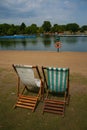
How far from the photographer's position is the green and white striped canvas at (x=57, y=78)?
14.5 feet

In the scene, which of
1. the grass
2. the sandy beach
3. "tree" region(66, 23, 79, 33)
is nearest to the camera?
the grass

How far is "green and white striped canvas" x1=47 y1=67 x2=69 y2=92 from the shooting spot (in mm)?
4414

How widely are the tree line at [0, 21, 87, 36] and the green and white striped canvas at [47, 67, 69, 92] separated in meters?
107

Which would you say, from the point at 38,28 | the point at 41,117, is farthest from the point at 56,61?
the point at 38,28

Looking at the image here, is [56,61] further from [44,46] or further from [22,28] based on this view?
[22,28]

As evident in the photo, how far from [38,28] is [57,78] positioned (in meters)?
129

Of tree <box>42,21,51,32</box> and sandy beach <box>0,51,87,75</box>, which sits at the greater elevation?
tree <box>42,21,51,32</box>

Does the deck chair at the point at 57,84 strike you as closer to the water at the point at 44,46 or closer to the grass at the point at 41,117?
the grass at the point at 41,117

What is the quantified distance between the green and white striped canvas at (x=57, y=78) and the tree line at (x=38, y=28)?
107 metres

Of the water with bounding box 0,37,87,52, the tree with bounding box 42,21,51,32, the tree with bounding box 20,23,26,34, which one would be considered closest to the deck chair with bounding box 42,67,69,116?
the water with bounding box 0,37,87,52

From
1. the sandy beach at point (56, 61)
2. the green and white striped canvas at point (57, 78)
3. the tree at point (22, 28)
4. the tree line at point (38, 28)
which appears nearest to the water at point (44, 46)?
the sandy beach at point (56, 61)

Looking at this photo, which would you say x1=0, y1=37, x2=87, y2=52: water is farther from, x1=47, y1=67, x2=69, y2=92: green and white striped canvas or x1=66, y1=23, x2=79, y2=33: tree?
x1=66, y1=23, x2=79, y2=33: tree

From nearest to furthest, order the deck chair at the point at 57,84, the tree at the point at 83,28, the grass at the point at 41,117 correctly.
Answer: the grass at the point at 41,117 → the deck chair at the point at 57,84 → the tree at the point at 83,28

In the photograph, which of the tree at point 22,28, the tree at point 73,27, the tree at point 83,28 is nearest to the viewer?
the tree at point 22,28
